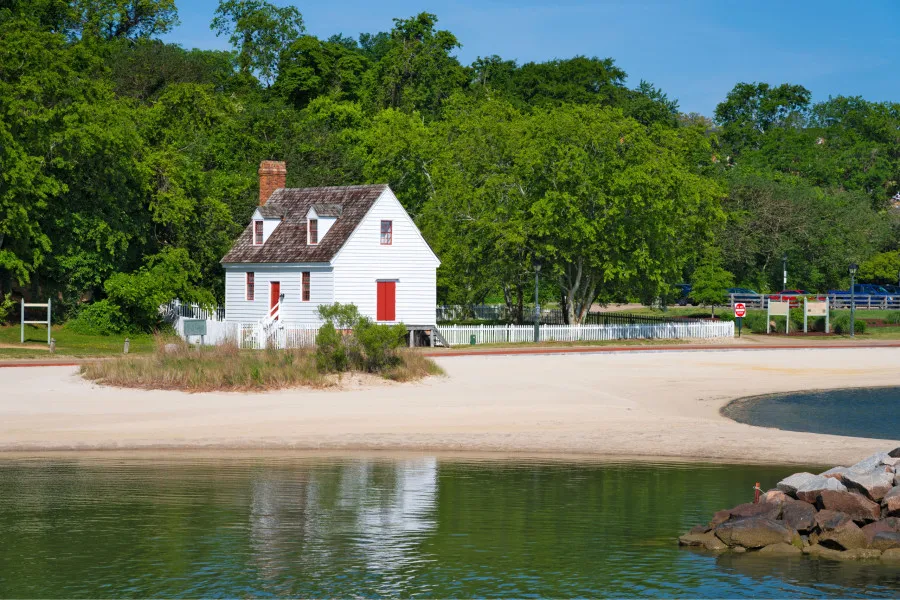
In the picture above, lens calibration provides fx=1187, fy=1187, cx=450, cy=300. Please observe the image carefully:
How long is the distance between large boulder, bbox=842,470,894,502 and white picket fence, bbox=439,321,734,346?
129 ft

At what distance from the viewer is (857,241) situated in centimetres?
10219

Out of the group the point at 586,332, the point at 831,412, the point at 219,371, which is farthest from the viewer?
the point at 586,332

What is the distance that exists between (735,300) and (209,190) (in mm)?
46606

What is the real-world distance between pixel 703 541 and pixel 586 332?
1697 inches

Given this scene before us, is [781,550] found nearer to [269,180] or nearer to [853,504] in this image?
[853,504]

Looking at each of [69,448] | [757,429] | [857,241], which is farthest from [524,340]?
[857,241]

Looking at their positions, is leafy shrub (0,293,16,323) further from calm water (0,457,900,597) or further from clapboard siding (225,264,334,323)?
calm water (0,457,900,597)

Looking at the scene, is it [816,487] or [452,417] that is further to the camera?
[452,417]

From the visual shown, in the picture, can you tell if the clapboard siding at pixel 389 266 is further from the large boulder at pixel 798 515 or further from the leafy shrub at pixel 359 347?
the large boulder at pixel 798 515

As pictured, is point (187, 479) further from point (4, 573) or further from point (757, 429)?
point (757, 429)

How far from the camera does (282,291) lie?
5650 centimetres

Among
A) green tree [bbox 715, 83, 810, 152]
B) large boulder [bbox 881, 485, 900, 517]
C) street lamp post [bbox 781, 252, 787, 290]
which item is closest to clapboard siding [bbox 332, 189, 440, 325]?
large boulder [bbox 881, 485, 900, 517]

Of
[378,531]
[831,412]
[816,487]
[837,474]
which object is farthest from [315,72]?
[816,487]

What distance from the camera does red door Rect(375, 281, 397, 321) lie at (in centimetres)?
5603
